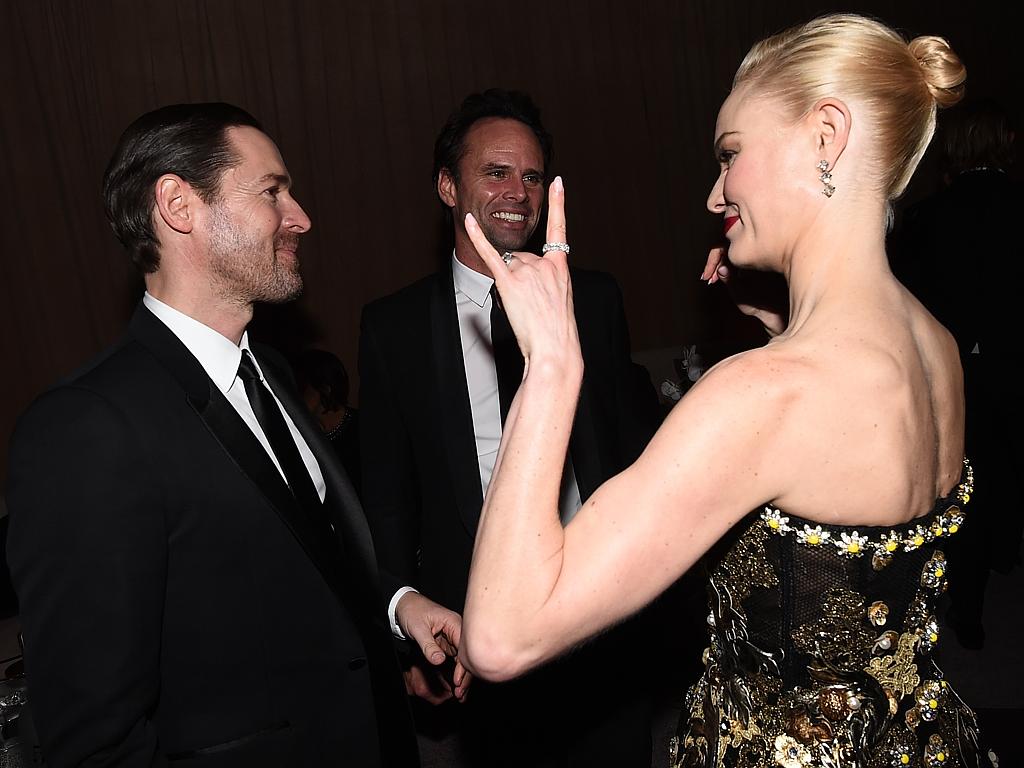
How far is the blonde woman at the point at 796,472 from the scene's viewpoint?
1.04 metres

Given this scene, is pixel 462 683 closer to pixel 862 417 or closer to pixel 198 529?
pixel 198 529

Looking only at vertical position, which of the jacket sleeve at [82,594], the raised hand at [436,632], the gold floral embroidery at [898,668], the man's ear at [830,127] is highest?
the man's ear at [830,127]

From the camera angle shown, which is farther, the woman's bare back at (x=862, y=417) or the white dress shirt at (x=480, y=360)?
the white dress shirt at (x=480, y=360)

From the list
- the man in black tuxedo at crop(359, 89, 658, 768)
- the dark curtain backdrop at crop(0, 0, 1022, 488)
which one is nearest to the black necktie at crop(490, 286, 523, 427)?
the man in black tuxedo at crop(359, 89, 658, 768)

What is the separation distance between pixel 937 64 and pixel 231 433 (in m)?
1.27

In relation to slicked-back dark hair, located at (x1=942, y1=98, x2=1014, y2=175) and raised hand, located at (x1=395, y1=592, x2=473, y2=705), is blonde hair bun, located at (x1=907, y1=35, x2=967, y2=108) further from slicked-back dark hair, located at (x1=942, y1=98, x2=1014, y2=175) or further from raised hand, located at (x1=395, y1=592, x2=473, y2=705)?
slicked-back dark hair, located at (x1=942, y1=98, x2=1014, y2=175)

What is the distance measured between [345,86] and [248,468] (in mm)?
4084

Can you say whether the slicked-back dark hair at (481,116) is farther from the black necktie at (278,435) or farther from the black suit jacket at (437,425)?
the black necktie at (278,435)

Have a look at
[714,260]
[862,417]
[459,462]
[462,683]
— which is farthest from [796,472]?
[459,462]

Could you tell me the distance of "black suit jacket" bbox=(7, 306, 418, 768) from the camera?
1.27m

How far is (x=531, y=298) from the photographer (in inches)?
44.8

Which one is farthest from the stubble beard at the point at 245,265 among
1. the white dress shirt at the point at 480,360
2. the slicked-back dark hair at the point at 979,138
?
the slicked-back dark hair at the point at 979,138

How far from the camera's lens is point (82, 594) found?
50.3 inches

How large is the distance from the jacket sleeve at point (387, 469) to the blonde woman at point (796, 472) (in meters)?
1.05
